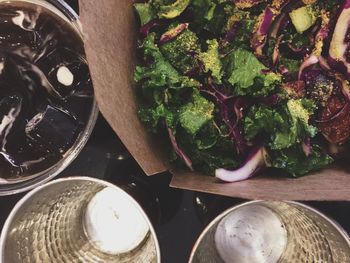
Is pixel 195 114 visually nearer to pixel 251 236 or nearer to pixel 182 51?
pixel 182 51

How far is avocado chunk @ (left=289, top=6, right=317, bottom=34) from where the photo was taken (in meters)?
0.94

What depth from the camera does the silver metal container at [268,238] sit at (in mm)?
1075

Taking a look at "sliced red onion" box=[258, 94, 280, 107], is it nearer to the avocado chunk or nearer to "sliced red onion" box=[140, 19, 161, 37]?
the avocado chunk

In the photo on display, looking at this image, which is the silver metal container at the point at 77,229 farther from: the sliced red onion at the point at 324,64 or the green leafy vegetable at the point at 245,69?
the sliced red onion at the point at 324,64

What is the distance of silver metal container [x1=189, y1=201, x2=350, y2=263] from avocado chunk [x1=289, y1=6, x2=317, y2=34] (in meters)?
0.35

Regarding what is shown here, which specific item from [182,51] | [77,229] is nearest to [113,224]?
[77,229]

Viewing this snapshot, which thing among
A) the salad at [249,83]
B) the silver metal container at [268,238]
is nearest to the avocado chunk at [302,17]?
the salad at [249,83]

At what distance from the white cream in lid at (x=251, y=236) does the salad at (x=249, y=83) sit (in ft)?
0.87

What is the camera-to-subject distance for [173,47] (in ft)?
3.11

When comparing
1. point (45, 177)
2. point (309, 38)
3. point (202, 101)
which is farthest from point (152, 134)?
point (309, 38)

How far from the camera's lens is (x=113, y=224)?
118 cm

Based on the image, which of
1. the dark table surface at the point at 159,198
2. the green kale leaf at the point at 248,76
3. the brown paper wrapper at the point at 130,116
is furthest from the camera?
the dark table surface at the point at 159,198

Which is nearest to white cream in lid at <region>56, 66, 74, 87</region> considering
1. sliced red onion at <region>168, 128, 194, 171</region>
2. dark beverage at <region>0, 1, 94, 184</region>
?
dark beverage at <region>0, 1, 94, 184</region>

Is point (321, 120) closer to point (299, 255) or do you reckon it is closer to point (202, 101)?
point (202, 101)
